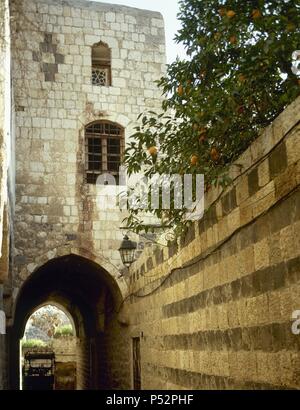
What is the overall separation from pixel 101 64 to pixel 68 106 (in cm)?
138

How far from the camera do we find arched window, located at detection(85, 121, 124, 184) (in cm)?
1058

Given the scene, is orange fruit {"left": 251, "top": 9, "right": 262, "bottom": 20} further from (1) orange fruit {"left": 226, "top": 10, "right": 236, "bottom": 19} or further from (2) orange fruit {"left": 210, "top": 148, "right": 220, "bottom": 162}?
(2) orange fruit {"left": 210, "top": 148, "right": 220, "bottom": 162}

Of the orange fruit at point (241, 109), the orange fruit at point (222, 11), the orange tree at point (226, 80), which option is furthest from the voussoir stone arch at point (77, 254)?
the orange fruit at point (222, 11)

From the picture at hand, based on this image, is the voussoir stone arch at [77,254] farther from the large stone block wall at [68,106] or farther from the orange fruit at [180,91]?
the orange fruit at [180,91]

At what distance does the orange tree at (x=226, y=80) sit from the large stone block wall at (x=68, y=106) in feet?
17.0

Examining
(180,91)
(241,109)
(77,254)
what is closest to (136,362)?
(77,254)

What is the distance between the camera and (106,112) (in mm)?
10820

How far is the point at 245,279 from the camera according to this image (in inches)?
153

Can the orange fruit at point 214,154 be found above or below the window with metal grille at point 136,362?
above

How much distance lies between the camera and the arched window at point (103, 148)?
10.6m

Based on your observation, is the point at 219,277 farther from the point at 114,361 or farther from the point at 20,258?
the point at 114,361

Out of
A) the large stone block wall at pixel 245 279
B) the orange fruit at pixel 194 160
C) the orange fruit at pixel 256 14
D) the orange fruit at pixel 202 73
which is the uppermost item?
the orange fruit at pixel 256 14
